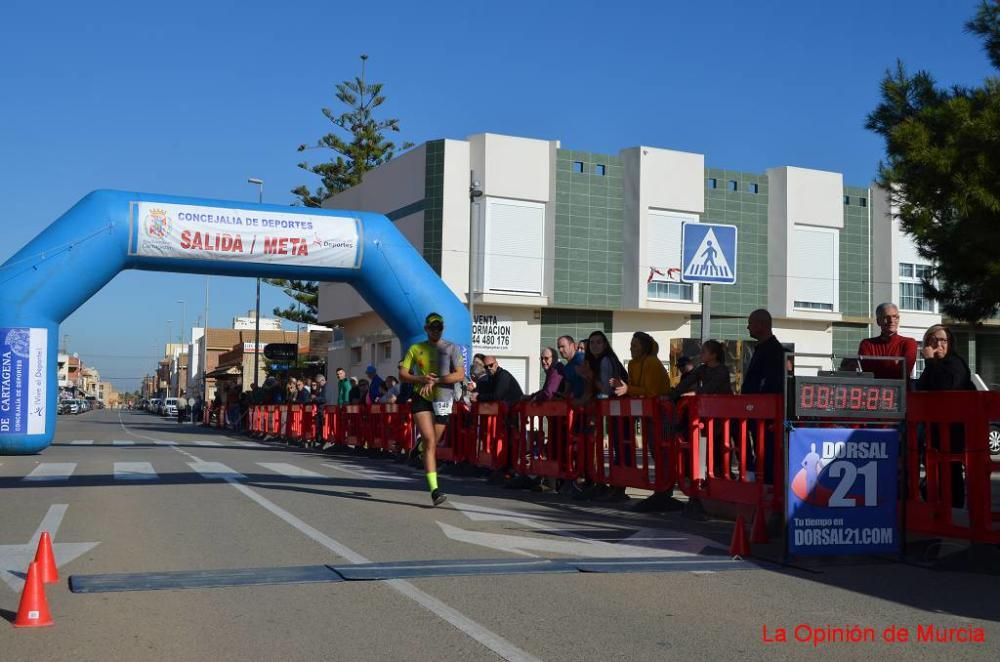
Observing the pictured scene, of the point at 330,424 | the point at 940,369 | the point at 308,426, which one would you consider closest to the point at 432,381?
the point at 940,369

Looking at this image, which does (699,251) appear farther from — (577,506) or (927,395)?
(927,395)

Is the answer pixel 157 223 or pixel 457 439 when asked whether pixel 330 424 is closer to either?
pixel 157 223

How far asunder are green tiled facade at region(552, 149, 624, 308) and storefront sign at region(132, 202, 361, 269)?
15.3 metres

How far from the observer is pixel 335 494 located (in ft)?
39.3

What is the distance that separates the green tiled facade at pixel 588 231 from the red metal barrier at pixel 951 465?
2891 centimetres

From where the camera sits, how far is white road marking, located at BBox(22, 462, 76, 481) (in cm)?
1427

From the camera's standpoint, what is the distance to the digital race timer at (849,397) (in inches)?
297

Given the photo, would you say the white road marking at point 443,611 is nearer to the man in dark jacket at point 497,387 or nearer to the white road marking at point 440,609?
the white road marking at point 440,609

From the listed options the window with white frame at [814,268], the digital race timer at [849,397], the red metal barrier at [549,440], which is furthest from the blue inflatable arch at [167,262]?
the window with white frame at [814,268]

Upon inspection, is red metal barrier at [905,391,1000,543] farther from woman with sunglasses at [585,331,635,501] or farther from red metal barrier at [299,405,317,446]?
red metal barrier at [299,405,317,446]

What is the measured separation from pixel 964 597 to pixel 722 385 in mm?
4574

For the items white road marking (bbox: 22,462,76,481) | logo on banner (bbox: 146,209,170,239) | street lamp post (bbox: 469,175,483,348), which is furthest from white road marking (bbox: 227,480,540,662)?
street lamp post (bbox: 469,175,483,348)

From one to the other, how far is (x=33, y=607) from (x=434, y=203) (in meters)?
31.8

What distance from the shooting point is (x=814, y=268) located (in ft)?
134
